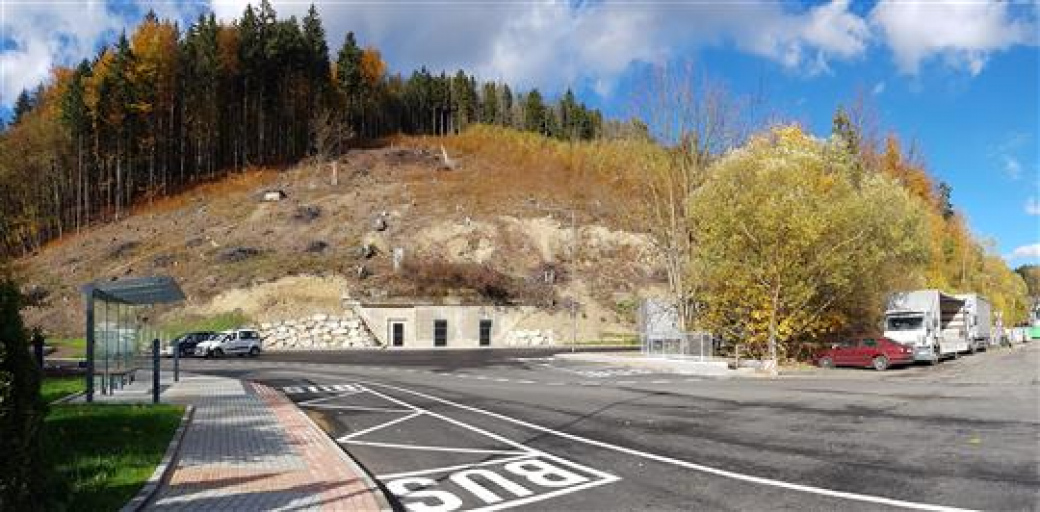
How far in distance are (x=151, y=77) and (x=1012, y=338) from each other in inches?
3478

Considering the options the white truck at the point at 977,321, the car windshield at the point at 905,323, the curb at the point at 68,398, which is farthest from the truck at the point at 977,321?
the curb at the point at 68,398

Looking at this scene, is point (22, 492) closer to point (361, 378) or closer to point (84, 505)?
point (84, 505)

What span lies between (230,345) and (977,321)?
4511cm

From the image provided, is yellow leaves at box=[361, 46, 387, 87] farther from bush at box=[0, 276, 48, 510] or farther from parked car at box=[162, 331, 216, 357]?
bush at box=[0, 276, 48, 510]

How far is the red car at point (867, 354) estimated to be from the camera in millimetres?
34594

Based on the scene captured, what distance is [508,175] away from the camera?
96.2 meters

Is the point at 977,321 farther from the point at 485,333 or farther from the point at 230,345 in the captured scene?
the point at 230,345

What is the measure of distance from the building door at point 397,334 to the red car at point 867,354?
31.5 meters

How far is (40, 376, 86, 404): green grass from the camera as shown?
2056 cm

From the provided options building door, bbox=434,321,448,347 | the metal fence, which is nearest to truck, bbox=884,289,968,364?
the metal fence

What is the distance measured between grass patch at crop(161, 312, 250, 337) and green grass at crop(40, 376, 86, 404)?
90.7ft

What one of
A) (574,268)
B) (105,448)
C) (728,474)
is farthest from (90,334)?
(574,268)

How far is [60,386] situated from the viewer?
23.6m

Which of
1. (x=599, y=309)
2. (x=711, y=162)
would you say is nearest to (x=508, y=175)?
(x=599, y=309)
